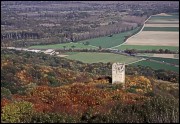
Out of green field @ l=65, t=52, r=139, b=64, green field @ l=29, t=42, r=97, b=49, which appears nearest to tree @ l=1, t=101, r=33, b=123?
green field @ l=65, t=52, r=139, b=64

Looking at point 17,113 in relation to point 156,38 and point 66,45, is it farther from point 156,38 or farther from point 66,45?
point 156,38

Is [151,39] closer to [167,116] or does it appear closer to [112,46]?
[112,46]

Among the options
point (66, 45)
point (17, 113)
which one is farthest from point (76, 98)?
point (66, 45)

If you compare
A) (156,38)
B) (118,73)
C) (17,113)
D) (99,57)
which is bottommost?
(156,38)

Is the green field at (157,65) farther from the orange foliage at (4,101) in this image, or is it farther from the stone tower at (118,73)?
the orange foliage at (4,101)

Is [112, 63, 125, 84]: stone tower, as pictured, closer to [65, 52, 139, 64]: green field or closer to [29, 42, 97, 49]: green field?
[65, 52, 139, 64]: green field
